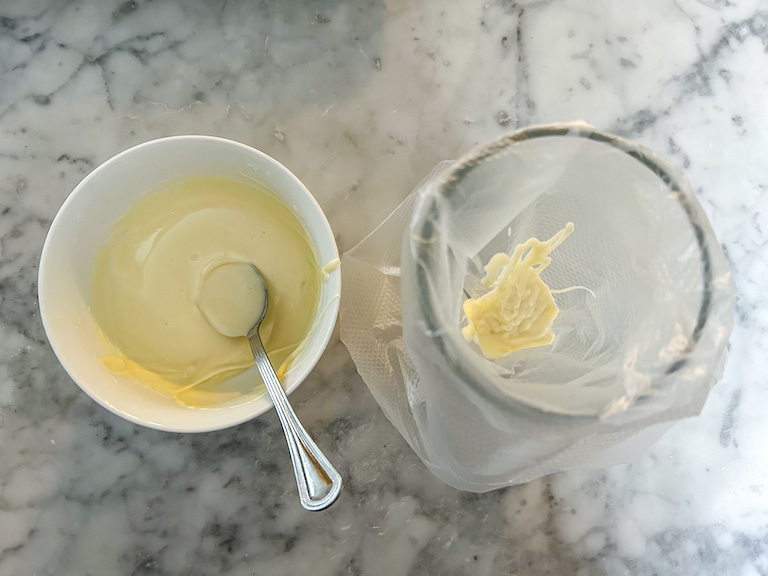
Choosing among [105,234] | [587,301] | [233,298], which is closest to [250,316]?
[233,298]

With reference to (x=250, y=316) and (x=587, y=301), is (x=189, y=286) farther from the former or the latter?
(x=587, y=301)

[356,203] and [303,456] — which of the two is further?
[356,203]

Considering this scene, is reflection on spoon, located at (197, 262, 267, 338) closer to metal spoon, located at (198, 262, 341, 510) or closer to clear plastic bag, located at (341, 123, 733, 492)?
metal spoon, located at (198, 262, 341, 510)

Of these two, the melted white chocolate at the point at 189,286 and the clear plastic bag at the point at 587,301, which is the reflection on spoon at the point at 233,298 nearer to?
→ the melted white chocolate at the point at 189,286

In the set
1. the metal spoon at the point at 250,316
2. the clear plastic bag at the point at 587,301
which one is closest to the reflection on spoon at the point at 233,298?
the metal spoon at the point at 250,316

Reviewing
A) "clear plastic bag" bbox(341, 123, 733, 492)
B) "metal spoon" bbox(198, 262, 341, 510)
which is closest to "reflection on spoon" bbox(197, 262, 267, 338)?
"metal spoon" bbox(198, 262, 341, 510)

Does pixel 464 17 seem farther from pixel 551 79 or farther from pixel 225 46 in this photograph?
pixel 225 46
